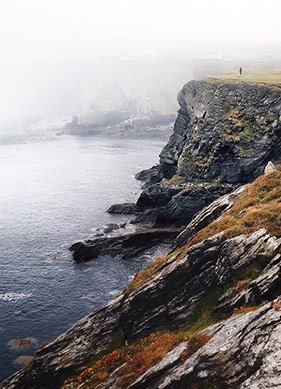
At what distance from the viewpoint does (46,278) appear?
221 ft

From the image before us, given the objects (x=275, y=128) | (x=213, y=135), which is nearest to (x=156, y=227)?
(x=213, y=135)

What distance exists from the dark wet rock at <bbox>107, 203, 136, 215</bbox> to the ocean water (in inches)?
116

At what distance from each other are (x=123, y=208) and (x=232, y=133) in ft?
113

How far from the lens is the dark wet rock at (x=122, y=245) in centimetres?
7594

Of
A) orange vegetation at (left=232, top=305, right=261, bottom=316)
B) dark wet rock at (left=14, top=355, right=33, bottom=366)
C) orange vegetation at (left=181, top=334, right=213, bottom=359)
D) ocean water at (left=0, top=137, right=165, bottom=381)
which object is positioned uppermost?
orange vegetation at (left=232, top=305, right=261, bottom=316)

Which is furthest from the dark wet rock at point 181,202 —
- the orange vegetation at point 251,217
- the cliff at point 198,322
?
the orange vegetation at point 251,217

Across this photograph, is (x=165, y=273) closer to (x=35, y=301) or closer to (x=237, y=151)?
(x=35, y=301)

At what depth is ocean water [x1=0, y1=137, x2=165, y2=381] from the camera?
54875 mm

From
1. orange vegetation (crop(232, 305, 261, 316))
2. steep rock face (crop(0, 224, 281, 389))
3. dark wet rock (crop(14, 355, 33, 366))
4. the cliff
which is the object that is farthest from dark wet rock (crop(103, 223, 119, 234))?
orange vegetation (crop(232, 305, 261, 316))

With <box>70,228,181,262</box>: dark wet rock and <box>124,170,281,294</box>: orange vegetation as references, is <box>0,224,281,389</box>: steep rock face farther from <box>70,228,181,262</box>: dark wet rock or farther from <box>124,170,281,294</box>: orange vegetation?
<box>70,228,181,262</box>: dark wet rock

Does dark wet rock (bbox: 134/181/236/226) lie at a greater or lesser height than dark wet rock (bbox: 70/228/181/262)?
greater

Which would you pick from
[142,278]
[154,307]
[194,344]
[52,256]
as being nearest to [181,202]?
[52,256]

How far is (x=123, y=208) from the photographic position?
10562 centimetres

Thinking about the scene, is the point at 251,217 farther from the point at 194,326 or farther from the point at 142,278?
the point at 142,278
